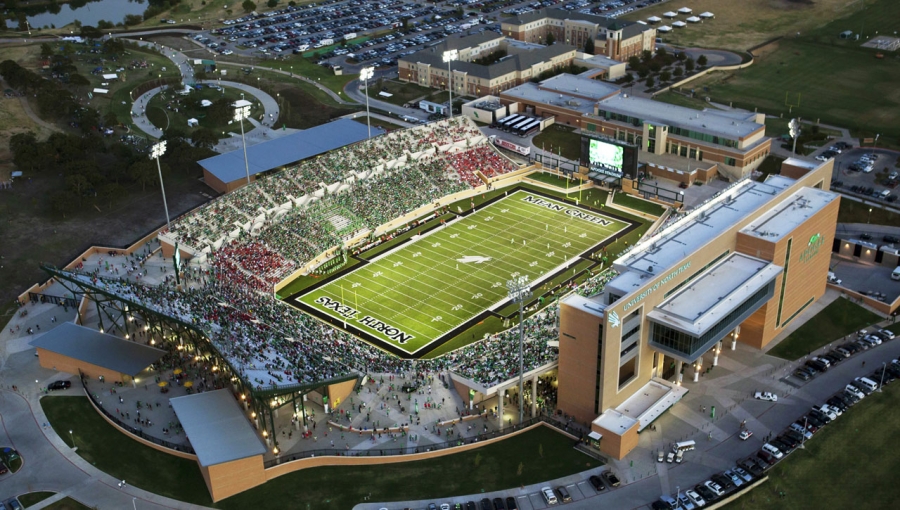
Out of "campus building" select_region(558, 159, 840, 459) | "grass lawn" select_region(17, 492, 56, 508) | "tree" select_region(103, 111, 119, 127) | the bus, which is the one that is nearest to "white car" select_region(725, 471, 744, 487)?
"campus building" select_region(558, 159, 840, 459)

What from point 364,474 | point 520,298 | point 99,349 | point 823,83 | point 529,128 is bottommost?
point 364,474

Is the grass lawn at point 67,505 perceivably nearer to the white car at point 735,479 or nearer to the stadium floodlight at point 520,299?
the stadium floodlight at point 520,299

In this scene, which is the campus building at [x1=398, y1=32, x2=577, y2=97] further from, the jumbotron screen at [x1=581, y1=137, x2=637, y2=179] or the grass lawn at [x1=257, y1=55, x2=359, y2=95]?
the jumbotron screen at [x1=581, y1=137, x2=637, y2=179]

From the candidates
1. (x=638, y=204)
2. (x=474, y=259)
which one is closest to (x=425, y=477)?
(x=474, y=259)

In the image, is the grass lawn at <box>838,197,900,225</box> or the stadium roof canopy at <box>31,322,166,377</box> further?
the grass lawn at <box>838,197,900,225</box>

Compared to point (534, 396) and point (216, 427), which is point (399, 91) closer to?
point (534, 396)

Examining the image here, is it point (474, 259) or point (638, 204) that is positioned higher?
point (638, 204)

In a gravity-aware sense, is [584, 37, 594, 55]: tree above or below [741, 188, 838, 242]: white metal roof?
below

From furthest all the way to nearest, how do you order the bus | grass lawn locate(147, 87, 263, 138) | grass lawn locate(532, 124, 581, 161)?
grass lawn locate(147, 87, 263, 138), the bus, grass lawn locate(532, 124, 581, 161)
